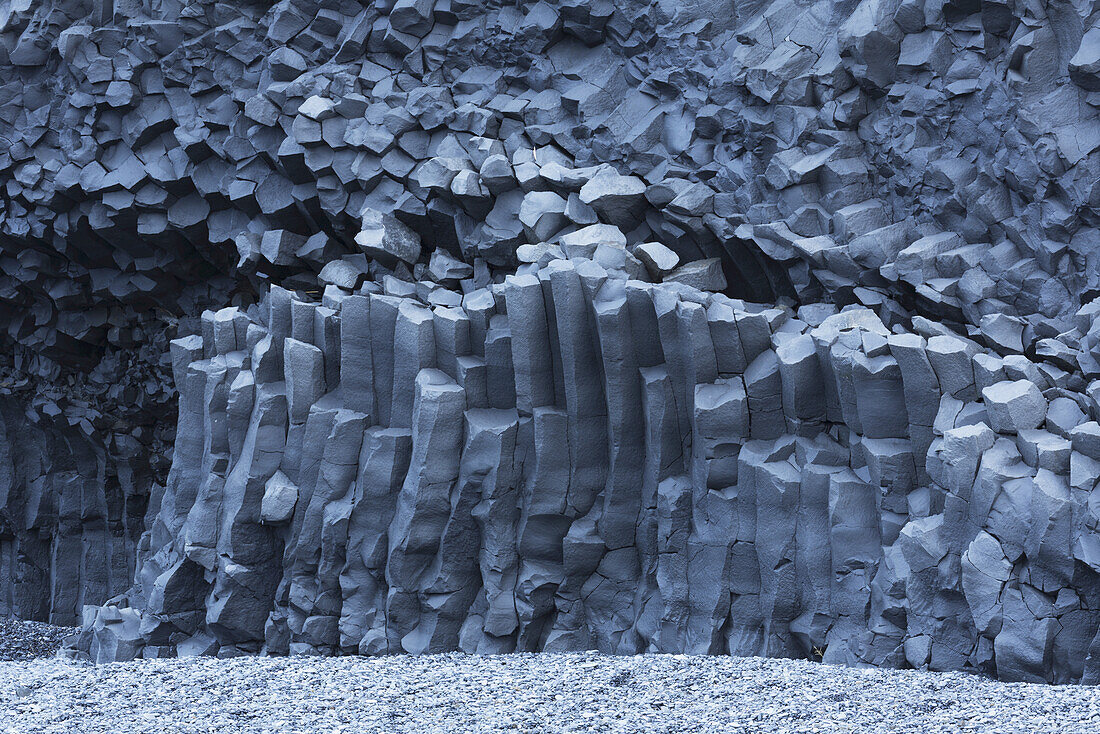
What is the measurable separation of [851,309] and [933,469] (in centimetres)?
136

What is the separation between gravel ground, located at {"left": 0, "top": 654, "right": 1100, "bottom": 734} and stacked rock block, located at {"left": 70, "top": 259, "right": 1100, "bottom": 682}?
30.1 inches

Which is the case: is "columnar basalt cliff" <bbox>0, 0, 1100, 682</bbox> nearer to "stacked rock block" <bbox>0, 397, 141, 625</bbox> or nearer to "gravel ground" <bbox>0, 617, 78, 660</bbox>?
"gravel ground" <bbox>0, 617, 78, 660</bbox>

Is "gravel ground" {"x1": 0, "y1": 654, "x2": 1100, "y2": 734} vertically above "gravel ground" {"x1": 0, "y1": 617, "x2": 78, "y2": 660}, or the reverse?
"gravel ground" {"x1": 0, "y1": 654, "x2": 1100, "y2": 734}

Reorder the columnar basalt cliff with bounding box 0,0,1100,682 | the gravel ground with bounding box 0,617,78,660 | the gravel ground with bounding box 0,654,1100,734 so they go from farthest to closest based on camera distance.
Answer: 1. the gravel ground with bounding box 0,617,78,660
2. the columnar basalt cliff with bounding box 0,0,1100,682
3. the gravel ground with bounding box 0,654,1100,734

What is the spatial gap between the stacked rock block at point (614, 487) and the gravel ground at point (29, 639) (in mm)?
2974

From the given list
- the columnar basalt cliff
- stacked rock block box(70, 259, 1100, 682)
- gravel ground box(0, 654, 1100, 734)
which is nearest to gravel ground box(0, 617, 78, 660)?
stacked rock block box(70, 259, 1100, 682)

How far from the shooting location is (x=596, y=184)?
27.3ft

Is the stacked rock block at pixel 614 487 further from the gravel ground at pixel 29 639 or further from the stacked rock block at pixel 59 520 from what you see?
the stacked rock block at pixel 59 520

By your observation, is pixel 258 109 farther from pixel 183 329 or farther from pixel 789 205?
pixel 789 205

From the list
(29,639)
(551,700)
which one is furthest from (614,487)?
(29,639)

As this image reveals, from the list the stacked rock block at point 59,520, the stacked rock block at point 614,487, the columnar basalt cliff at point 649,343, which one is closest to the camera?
the stacked rock block at point 614,487

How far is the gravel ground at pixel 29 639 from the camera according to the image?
11305 mm

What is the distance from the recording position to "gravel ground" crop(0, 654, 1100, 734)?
14.4ft

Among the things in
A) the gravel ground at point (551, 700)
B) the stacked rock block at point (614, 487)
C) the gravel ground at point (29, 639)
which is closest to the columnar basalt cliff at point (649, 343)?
the stacked rock block at point (614, 487)
